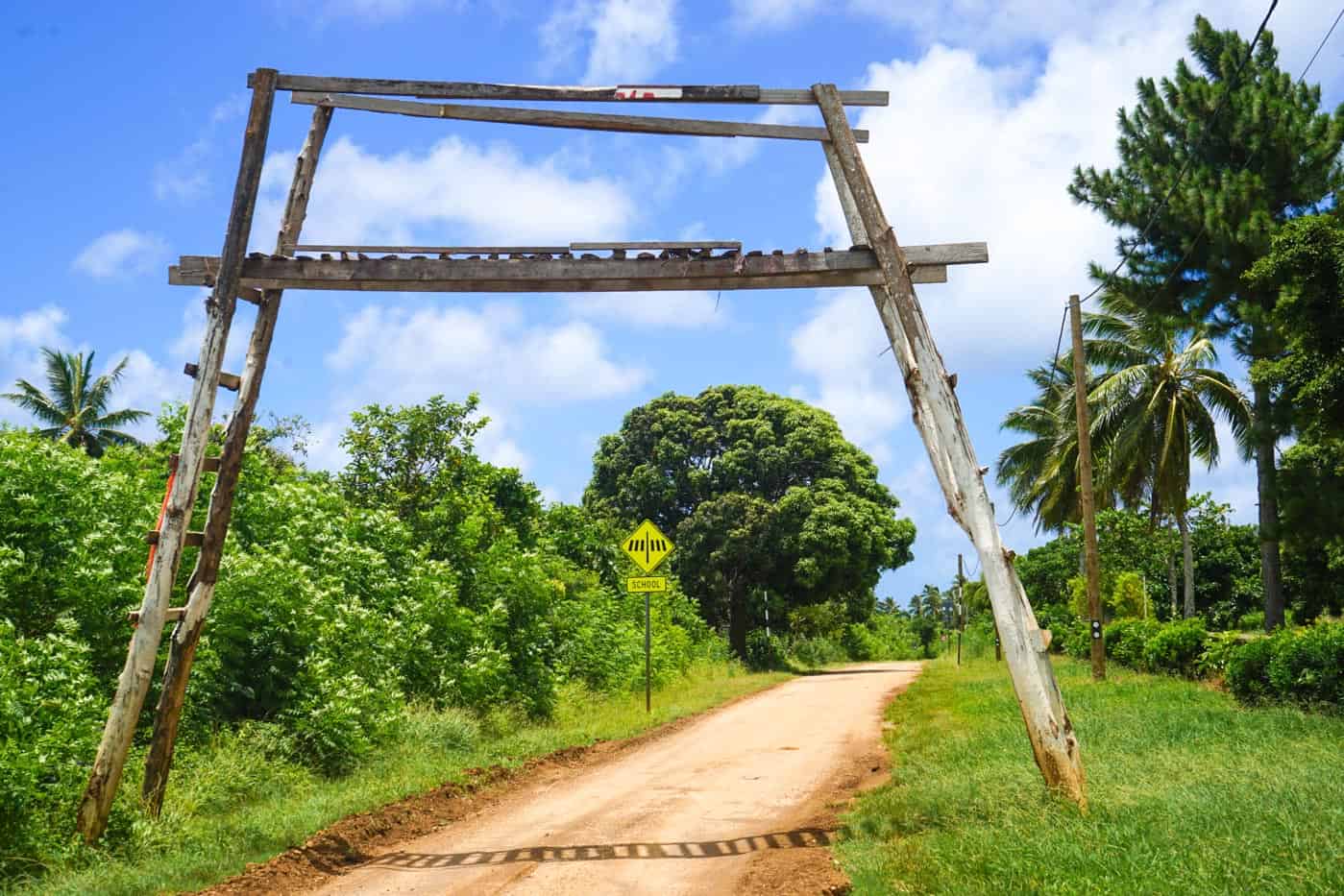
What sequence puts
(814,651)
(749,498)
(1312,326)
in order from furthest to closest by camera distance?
(814,651), (749,498), (1312,326)

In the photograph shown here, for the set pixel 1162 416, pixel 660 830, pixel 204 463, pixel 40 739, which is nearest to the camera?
pixel 40 739

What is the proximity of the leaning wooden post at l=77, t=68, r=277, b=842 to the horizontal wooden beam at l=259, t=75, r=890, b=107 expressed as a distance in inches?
21.0

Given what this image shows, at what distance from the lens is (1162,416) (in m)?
28.2

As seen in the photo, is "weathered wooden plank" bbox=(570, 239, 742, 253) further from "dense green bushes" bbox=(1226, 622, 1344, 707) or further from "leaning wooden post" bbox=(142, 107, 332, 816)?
"dense green bushes" bbox=(1226, 622, 1344, 707)

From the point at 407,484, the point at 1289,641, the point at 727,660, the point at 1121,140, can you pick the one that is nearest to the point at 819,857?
the point at 1289,641

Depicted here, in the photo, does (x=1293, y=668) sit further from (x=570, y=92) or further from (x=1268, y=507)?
(x=570, y=92)

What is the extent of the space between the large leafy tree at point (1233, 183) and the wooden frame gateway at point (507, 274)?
539 inches

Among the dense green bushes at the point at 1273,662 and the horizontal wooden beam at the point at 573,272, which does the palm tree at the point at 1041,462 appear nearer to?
the dense green bushes at the point at 1273,662

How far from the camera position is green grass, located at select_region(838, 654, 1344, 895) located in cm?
607

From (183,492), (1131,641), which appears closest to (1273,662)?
(1131,641)

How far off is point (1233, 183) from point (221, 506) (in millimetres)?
20582

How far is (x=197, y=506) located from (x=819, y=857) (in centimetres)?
873

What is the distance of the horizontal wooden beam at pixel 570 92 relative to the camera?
933cm

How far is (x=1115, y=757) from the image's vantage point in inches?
433
